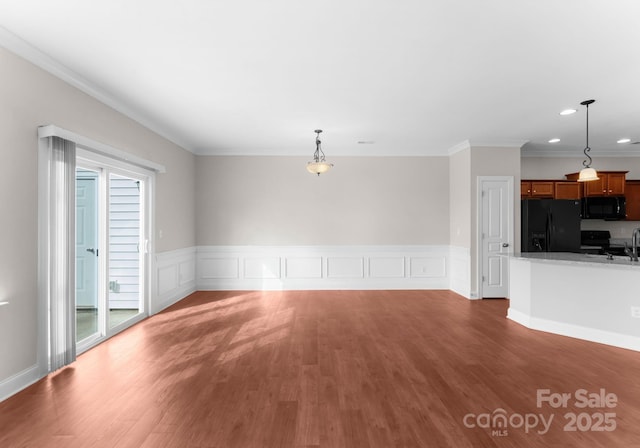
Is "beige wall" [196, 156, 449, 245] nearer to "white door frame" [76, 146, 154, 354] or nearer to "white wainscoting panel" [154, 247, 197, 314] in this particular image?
"white wainscoting panel" [154, 247, 197, 314]

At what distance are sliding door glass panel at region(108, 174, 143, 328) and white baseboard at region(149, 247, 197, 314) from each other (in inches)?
12.0

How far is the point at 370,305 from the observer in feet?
19.5

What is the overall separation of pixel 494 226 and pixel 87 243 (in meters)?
6.67

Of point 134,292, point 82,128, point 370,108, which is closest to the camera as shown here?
point 82,128

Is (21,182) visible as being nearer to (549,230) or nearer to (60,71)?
(60,71)

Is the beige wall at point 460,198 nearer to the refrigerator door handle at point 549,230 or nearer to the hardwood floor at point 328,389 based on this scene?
the refrigerator door handle at point 549,230

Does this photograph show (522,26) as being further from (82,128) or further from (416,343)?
(82,128)

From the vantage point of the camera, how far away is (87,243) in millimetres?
4590

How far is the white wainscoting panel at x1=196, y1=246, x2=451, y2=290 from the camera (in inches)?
283

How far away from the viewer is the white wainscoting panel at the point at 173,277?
18.1 feet

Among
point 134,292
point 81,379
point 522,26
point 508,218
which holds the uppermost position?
point 522,26

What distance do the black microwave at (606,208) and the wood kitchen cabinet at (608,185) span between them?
123 mm

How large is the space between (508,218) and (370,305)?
3.10m

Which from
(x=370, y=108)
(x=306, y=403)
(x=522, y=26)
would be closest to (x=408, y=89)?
(x=370, y=108)
